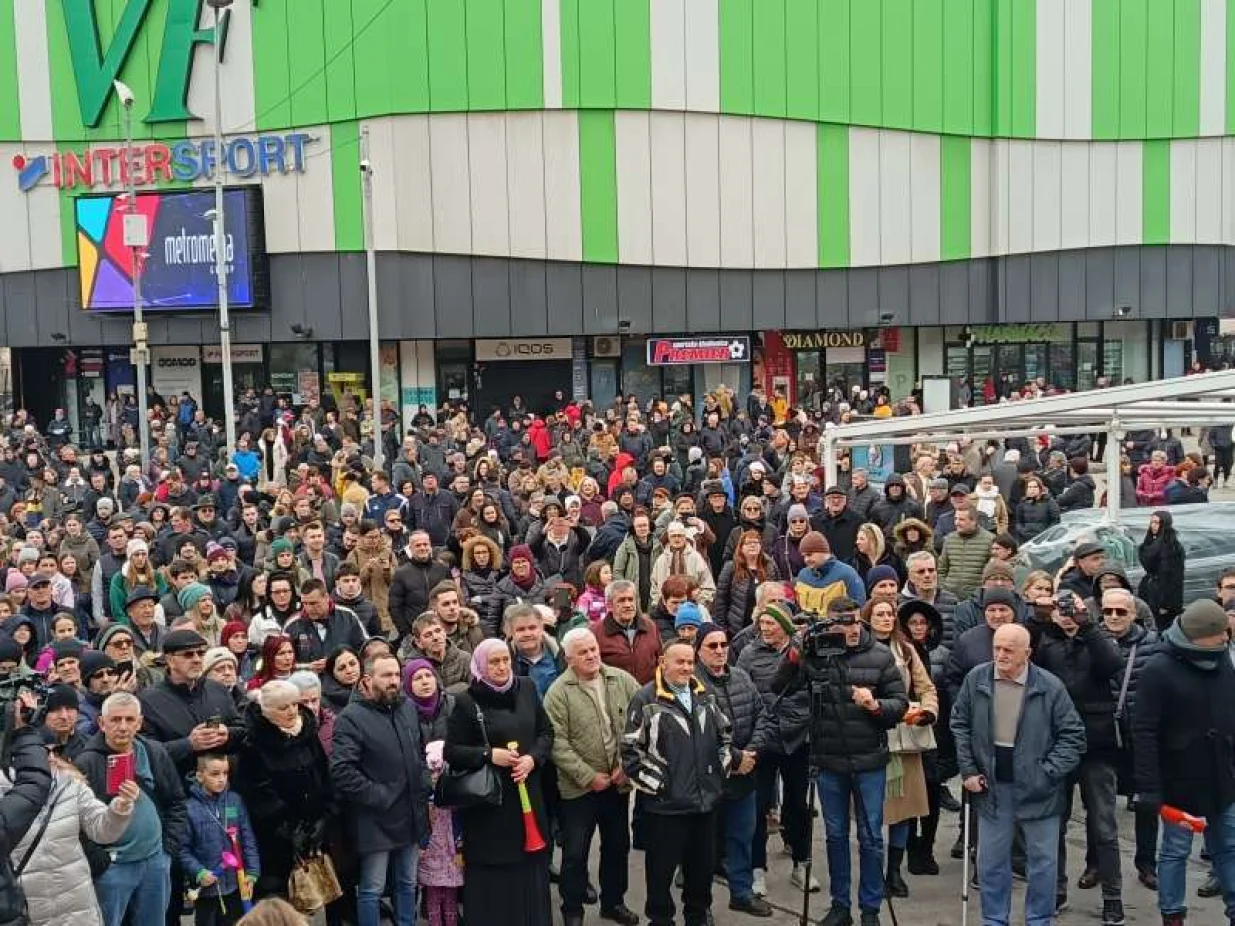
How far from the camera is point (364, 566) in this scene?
12008 mm

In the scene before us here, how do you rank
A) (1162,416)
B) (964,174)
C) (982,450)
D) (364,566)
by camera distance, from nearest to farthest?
(364,566)
(1162,416)
(982,450)
(964,174)

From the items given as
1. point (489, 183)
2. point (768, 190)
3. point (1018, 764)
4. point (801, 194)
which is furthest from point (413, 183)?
point (1018, 764)

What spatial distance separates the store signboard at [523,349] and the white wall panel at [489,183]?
2.59 metres

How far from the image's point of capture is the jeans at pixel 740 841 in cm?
782

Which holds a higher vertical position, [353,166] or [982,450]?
[353,166]

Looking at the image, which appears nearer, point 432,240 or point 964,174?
point 432,240

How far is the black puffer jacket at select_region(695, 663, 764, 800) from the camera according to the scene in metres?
7.54

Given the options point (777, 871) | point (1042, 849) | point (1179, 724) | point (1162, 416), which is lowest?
point (777, 871)

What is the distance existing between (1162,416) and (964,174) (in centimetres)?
2399

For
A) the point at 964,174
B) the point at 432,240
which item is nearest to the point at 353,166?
the point at 432,240

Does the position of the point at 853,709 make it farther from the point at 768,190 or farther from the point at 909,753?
the point at 768,190

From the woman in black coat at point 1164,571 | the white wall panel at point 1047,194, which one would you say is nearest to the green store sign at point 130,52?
the white wall panel at point 1047,194

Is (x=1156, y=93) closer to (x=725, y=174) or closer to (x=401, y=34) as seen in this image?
(x=725, y=174)

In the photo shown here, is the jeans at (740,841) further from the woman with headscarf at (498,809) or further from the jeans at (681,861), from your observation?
the woman with headscarf at (498,809)
